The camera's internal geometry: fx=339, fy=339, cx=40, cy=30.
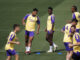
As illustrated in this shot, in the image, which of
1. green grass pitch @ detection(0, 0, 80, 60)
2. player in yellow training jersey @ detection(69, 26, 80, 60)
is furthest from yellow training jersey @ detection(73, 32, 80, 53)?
green grass pitch @ detection(0, 0, 80, 60)

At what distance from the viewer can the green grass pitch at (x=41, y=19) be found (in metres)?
16.4

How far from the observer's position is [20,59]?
1548 centimetres

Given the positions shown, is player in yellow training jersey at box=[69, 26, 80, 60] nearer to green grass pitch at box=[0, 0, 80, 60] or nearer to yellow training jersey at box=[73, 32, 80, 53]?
yellow training jersey at box=[73, 32, 80, 53]

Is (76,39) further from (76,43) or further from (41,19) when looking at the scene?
(41,19)

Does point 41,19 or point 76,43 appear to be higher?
point 41,19

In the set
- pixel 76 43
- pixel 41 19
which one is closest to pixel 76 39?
pixel 76 43

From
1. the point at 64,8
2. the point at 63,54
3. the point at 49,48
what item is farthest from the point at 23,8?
the point at 63,54

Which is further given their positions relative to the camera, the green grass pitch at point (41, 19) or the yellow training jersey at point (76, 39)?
the green grass pitch at point (41, 19)

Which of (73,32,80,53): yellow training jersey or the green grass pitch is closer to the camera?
(73,32,80,53): yellow training jersey

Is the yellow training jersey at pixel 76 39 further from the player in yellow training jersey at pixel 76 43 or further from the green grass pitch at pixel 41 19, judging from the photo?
the green grass pitch at pixel 41 19

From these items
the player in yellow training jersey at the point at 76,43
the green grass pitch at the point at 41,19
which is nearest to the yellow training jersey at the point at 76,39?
the player in yellow training jersey at the point at 76,43

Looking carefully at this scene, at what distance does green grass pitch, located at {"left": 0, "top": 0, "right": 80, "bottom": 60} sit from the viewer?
53.8 feet

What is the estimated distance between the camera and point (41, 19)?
23.5 metres

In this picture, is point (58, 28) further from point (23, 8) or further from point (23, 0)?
point (23, 0)
